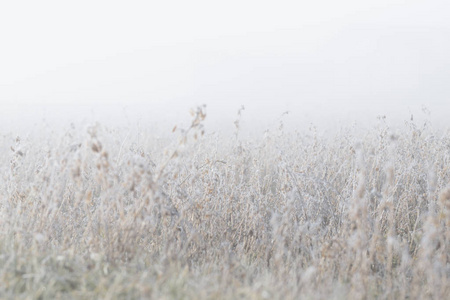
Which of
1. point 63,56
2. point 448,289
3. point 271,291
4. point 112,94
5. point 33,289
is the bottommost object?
point 448,289

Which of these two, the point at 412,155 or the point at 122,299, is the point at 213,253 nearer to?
the point at 122,299

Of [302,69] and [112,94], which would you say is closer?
[112,94]

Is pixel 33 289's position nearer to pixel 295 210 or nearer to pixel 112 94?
pixel 295 210

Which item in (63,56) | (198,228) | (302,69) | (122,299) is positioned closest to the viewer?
(122,299)

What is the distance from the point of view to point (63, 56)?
52062 mm

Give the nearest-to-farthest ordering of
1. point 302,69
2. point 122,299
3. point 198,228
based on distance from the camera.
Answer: point 122,299, point 198,228, point 302,69

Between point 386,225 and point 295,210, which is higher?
point 295,210

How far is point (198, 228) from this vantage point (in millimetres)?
3420

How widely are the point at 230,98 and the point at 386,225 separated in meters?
34.0

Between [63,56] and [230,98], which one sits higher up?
[63,56]

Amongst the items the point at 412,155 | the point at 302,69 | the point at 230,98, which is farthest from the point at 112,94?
the point at 412,155

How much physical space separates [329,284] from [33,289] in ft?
5.74

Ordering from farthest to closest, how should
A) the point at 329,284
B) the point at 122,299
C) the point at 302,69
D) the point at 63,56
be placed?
the point at 63,56, the point at 302,69, the point at 329,284, the point at 122,299

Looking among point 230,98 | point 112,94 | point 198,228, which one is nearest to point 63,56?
point 112,94
